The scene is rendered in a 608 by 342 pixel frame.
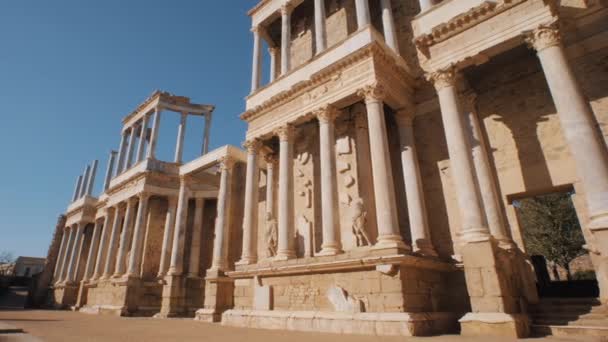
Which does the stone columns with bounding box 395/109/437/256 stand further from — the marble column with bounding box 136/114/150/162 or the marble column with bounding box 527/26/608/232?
the marble column with bounding box 136/114/150/162

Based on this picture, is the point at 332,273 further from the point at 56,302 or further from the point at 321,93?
the point at 56,302

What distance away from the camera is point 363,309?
9461 millimetres

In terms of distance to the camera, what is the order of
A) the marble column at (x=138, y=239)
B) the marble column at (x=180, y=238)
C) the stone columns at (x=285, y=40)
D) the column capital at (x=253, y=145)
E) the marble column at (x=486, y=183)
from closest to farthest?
the marble column at (x=486, y=183) < the column capital at (x=253, y=145) < the stone columns at (x=285, y=40) < the marble column at (x=180, y=238) < the marble column at (x=138, y=239)

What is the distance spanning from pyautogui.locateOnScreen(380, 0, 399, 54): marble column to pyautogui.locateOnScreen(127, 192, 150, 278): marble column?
18.8 metres

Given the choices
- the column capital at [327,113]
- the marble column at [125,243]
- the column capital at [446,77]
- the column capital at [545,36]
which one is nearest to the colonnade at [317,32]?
the column capital at [327,113]

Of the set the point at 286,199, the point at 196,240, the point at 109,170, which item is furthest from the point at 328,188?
the point at 109,170

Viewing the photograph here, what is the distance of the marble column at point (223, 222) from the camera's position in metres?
17.9

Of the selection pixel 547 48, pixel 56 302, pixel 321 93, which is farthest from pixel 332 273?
pixel 56 302

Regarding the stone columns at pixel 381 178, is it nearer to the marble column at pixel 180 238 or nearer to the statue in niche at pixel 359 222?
the statue in niche at pixel 359 222

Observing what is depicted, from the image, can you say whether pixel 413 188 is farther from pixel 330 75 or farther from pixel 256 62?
pixel 256 62

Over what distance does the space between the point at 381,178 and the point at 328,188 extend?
198 centimetres

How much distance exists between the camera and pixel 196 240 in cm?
2362

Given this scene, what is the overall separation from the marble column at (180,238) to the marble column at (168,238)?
113 centimetres

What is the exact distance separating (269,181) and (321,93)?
5.26 meters
